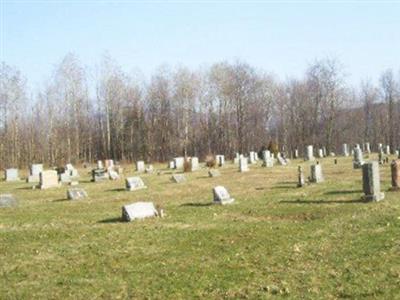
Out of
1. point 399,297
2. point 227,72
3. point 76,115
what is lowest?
point 399,297

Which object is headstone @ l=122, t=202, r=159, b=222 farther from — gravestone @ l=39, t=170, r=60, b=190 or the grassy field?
gravestone @ l=39, t=170, r=60, b=190

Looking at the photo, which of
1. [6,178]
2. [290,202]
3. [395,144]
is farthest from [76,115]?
[290,202]

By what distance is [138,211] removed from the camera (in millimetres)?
17359

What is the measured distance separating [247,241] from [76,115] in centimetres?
6177

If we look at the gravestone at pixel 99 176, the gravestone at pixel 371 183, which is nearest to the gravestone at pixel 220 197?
the gravestone at pixel 371 183

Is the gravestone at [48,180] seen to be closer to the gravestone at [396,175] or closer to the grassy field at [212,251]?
the grassy field at [212,251]

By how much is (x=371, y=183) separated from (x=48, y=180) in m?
20.4

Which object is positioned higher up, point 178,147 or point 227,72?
point 227,72

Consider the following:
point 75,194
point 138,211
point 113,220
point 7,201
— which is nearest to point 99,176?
point 75,194

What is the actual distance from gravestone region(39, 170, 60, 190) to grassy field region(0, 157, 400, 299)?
11.1 metres

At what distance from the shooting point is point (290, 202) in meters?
20.0

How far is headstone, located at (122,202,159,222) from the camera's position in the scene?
1708cm

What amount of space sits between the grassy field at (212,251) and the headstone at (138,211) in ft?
1.50

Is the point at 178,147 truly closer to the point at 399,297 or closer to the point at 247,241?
the point at 247,241
